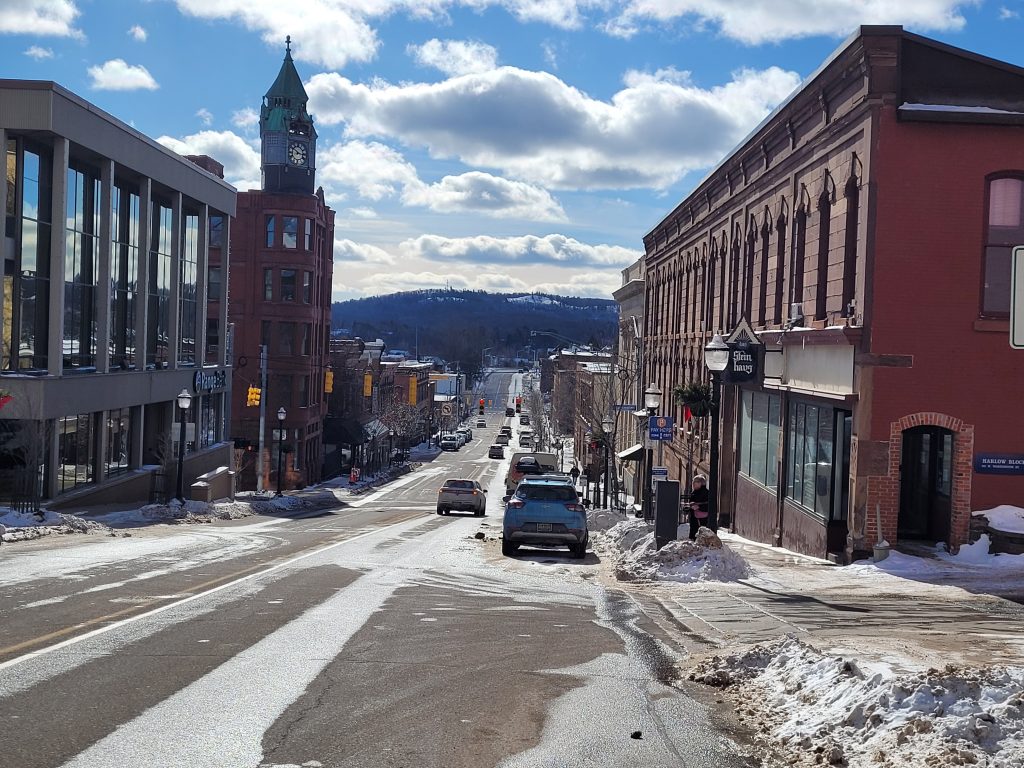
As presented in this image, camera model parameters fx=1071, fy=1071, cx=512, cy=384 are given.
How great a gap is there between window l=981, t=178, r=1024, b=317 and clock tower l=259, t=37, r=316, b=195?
58253 millimetres

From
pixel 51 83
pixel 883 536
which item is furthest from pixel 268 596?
pixel 51 83

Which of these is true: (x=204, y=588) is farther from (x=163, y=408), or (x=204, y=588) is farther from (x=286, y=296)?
(x=286, y=296)

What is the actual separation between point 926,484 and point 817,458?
2.46m

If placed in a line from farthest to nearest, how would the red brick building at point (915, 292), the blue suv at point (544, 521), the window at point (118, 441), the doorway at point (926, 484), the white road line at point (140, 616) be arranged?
the window at point (118, 441) → the blue suv at point (544, 521) → the doorway at point (926, 484) → the red brick building at point (915, 292) → the white road line at point (140, 616)

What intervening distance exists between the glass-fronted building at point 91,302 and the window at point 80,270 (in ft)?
0.22

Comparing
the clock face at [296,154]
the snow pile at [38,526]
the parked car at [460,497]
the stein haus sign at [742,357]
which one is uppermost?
the clock face at [296,154]

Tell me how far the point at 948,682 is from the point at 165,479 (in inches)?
1464

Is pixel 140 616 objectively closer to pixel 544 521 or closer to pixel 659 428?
pixel 544 521

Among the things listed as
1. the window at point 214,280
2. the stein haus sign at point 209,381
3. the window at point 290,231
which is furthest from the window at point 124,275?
the window at point 290,231

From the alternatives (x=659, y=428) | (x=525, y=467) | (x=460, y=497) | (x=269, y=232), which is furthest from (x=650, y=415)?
(x=269, y=232)

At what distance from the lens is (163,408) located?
44.6 m

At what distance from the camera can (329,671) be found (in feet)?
30.1

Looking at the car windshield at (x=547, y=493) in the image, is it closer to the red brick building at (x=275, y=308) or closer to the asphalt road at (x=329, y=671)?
the asphalt road at (x=329, y=671)

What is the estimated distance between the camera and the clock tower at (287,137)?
237 feet
